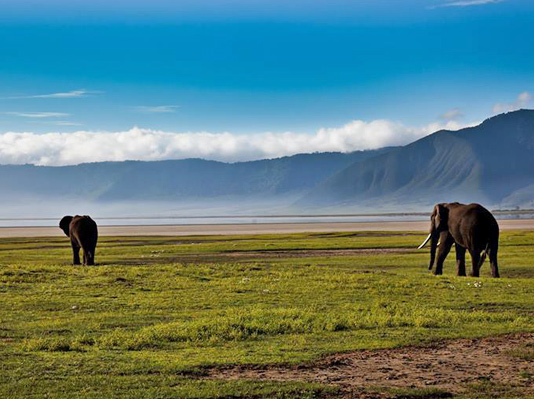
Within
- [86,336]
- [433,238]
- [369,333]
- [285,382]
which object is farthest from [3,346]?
[433,238]

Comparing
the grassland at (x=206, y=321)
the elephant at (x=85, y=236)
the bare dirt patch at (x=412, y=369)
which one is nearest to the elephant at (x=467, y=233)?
the grassland at (x=206, y=321)

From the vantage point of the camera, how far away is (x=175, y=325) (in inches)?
820

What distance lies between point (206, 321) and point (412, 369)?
7.44m

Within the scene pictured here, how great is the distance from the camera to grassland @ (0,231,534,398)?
14.4 m

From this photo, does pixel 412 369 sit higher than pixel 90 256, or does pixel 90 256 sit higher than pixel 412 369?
pixel 90 256

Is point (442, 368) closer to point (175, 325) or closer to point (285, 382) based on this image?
point (285, 382)

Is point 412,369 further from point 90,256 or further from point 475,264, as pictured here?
point 90,256

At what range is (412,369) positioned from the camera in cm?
1548

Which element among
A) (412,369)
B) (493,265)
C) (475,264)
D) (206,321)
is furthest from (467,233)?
(412,369)

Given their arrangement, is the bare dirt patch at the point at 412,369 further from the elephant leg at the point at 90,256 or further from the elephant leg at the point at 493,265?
the elephant leg at the point at 90,256

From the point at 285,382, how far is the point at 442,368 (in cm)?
350

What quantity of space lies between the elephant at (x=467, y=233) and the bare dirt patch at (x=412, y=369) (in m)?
Answer: 19.4

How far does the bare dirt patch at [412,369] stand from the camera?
14344 millimetres

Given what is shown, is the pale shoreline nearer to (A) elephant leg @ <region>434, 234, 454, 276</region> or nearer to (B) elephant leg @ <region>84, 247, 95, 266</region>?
(B) elephant leg @ <region>84, 247, 95, 266</region>
